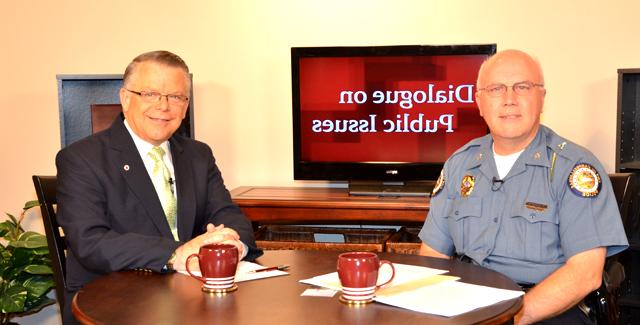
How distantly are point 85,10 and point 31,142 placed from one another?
0.78 metres

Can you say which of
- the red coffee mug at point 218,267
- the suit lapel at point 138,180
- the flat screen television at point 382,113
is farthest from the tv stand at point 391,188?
the red coffee mug at point 218,267

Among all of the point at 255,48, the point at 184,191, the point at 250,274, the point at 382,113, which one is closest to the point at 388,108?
the point at 382,113

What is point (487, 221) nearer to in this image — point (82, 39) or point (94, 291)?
point (94, 291)

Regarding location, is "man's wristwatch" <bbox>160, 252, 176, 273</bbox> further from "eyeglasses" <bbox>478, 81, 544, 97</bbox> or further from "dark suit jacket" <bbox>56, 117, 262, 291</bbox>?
"eyeglasses" <bbox>478, 81, 544, 97</bbox>

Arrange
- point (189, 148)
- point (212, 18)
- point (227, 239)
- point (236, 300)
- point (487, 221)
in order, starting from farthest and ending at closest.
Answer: point (212, 18), point (189, 148), point (487, 221), point (227, 239), point (236, 300)

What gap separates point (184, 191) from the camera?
2455 millimetres

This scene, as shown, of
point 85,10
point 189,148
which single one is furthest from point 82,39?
point 189,148

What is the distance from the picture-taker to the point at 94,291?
1.85 metres

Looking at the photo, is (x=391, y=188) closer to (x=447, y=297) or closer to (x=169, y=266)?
(x=169, y=266)

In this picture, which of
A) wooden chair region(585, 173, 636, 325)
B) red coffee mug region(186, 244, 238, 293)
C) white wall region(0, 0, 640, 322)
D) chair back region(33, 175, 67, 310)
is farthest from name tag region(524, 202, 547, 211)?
white wall region(0, 0, 640, 322)

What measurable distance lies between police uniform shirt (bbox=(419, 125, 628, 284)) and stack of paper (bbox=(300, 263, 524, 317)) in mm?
386

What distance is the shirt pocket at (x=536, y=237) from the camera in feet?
7.35

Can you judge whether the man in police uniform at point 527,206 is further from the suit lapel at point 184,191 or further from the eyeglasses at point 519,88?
the suit lapel at point 184,191

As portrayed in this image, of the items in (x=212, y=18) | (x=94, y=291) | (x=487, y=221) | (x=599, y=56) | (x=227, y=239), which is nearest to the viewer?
(x=94, y=291)
